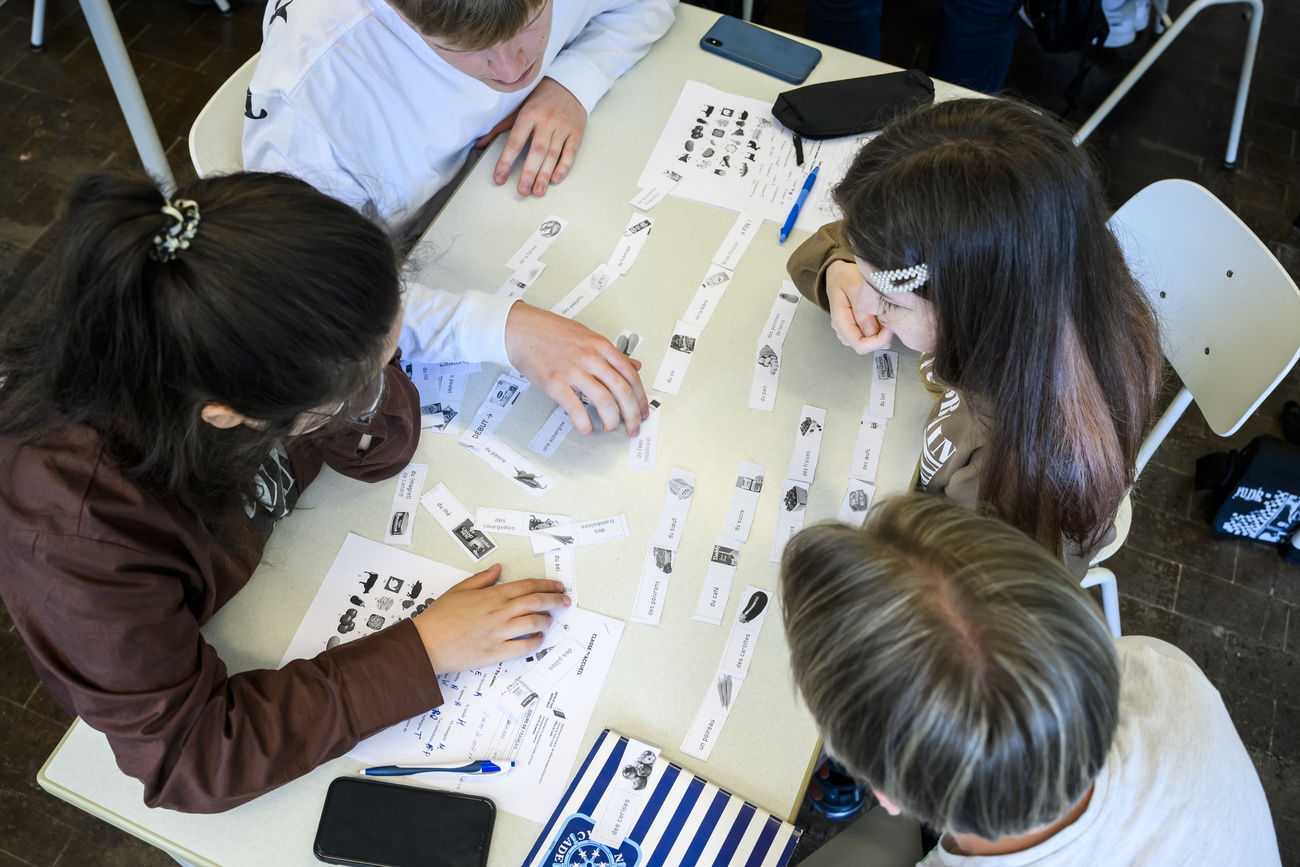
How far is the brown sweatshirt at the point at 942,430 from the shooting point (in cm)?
121

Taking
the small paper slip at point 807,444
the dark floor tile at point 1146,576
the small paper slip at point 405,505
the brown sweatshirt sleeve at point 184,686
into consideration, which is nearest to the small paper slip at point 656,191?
the small paper slip at point 807,444

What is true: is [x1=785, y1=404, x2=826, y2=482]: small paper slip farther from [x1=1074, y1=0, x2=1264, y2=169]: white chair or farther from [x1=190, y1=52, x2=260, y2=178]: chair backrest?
[x1=1074, y1=0, x2=1264, y2=169]: white chair

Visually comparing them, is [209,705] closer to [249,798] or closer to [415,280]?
[249,798]

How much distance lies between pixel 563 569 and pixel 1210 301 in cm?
111

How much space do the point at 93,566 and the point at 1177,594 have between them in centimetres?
224

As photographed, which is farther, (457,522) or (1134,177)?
(1134,177)

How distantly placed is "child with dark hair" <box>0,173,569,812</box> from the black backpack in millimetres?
2361

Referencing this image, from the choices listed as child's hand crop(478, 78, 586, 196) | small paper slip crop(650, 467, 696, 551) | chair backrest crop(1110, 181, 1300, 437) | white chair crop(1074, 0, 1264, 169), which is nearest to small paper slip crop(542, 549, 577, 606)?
small paper slip crop(650, 467, 696, 551)

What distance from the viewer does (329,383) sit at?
0.95 metres

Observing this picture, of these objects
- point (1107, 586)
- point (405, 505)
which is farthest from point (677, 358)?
point (1107, 586)

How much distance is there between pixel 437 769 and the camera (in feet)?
3.52

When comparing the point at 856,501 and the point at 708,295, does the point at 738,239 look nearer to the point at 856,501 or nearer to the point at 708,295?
the point at 708,295

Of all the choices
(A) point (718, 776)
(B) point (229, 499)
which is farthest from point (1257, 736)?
(B) point (229, 499)

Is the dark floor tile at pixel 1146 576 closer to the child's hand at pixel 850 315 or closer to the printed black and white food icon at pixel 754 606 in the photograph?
the child's hand at pixel 850 315
